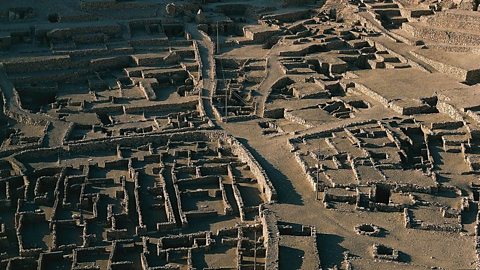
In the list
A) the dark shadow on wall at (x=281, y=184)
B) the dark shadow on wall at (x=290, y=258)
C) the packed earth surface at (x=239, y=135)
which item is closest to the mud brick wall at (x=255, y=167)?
the packed earth surface at (x=239, y=135)

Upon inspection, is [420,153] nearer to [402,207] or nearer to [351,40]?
[402,207]

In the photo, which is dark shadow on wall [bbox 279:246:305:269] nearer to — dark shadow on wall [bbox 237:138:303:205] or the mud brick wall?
dark shadow on wall [bbox 237:138:303:205]

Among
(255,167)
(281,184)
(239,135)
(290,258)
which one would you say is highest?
(239,135)

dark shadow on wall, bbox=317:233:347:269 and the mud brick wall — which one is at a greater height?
the mud brick wall

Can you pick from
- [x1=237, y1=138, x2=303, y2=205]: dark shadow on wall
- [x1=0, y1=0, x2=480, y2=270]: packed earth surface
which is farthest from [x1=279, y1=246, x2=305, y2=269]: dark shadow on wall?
[x1=237, y1=138, x2=303, y2=205]: dark shadow on wall

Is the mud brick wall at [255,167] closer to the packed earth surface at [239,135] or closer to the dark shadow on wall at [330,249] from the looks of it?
the packed earth surface at [239,135]

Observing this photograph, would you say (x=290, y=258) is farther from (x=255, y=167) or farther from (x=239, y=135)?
Answer: (x=239, y=135)

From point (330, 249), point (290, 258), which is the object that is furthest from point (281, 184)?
point (290, 258)

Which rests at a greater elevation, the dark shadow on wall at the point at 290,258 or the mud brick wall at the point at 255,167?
the mud brick wall at the point at 255,167

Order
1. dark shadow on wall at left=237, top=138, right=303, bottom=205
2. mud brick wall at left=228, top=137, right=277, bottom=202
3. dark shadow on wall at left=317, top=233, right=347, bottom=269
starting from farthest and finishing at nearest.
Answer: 1. mud brick wall at left=228, top=137, right=277, bottom=202
2. dark shadow on wall at left=237, top=138, right=303, bottom=205
3. dark shadow on wall at left=317, top=233, right=347, bottom=269

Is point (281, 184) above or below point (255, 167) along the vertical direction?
below

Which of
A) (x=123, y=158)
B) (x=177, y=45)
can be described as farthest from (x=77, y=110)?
(x=177, y=45)
